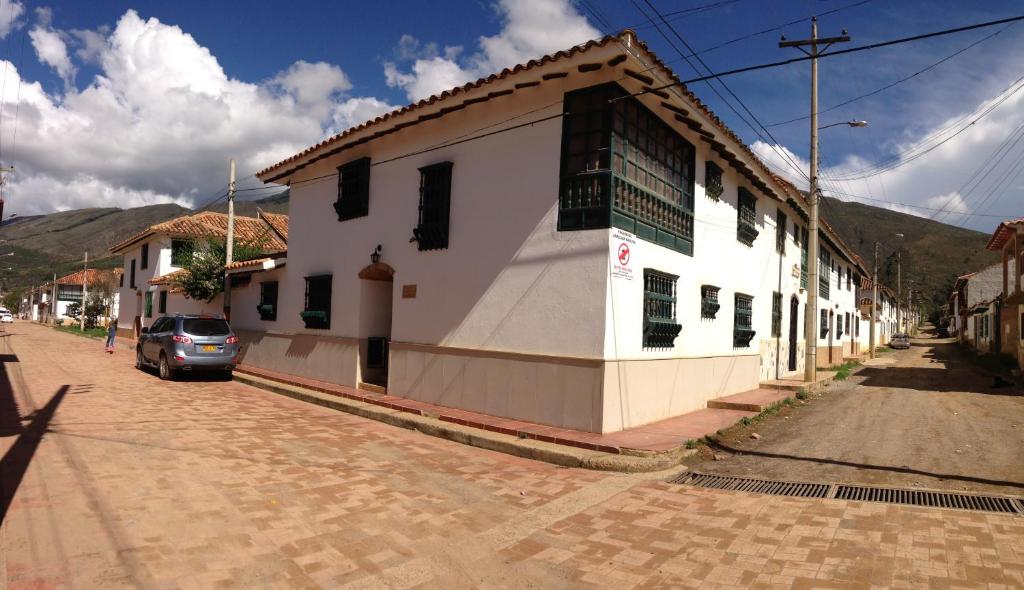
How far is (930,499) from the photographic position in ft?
17.7

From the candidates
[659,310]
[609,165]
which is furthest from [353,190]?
[659,310]

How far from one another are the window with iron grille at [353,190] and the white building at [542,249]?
47 mm

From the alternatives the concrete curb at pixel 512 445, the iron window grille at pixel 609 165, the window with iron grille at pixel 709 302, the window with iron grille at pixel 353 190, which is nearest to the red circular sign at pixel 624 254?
the iron window grille at pixel 609 165

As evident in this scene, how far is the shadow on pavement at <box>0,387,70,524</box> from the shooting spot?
497 centimetres

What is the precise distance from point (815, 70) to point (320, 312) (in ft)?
46.5

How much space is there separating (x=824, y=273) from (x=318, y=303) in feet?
64.3

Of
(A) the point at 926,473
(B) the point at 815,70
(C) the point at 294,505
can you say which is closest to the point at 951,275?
(B) the point at 815,70

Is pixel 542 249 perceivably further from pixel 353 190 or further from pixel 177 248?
pixel 177 248

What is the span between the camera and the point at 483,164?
9.51 m

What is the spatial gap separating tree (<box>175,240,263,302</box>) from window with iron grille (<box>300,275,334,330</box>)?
6.19 meters

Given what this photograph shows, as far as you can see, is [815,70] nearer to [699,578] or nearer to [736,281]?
[736,281]

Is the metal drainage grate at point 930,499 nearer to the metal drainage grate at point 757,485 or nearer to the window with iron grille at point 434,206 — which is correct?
the metal drainage grate at point 757,485

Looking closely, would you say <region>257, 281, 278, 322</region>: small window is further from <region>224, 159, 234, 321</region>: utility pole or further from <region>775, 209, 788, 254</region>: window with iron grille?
<region>775, 209, 788, 254</region>: window with iron grille

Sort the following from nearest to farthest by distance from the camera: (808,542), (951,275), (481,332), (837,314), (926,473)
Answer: (808,542) < (926,473) < (481,332) < (837,314) < (951,275)
